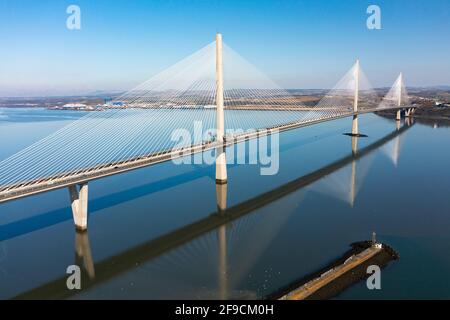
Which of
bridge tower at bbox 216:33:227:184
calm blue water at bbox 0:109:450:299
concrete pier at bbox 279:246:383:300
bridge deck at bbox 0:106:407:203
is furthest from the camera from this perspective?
bridge tower at bbox 216:33:227:184

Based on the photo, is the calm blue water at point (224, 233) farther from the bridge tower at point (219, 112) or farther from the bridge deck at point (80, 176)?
the bridge deck at point (80, 176)

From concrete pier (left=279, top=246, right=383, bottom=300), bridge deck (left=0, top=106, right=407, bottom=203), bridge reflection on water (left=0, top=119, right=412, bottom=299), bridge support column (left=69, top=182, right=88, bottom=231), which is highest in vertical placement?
bridge deck (left=0, top=106, right=407, bottom=203)

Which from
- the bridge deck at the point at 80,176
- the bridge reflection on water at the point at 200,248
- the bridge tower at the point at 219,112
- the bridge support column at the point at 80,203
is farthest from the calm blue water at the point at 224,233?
the bridge deck at the point at 80,176

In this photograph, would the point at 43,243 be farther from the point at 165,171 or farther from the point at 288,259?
the point at 165,171

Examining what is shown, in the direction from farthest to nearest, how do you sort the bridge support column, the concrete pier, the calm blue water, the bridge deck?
the bridge support column, the bridge deck, the calm blue water, the concrete pier

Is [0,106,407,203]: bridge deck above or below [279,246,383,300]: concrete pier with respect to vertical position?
above

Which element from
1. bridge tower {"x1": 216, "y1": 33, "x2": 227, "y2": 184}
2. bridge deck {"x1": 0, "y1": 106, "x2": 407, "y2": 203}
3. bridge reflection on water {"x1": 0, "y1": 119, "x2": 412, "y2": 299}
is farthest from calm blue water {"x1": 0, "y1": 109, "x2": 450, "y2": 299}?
bridge deck {"x1": 0, "y1": 106, "x2": 407, "y2": 203}

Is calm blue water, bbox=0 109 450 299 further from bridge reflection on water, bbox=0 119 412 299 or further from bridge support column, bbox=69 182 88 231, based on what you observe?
bridge support column, bbox=69 182 88 231
